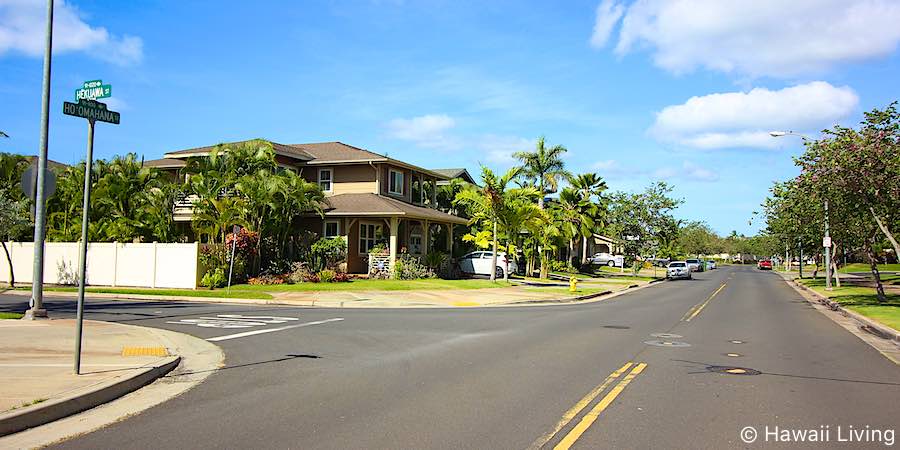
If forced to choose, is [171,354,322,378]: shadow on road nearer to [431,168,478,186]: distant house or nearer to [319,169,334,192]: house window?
[319,169,334,192]: house window

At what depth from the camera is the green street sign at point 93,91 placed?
930 centimetres

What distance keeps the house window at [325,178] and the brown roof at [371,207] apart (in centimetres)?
149

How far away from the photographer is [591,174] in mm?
58656

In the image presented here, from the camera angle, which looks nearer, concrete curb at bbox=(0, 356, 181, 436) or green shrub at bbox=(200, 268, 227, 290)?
concrete curb at bbox=(0, 356, 181, 436)

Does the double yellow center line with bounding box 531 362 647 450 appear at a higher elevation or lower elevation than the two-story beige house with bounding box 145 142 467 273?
lower

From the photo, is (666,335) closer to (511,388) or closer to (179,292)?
(511,388)

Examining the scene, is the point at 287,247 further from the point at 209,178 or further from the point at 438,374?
the point at 438,374

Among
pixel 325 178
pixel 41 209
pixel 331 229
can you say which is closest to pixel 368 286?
pixel 331 229

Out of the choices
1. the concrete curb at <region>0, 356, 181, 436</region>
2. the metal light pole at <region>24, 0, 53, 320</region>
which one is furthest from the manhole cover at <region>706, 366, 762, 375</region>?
the metal light pole at <region>24, 0, 53, 320</region>

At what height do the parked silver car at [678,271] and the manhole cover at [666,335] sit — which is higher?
the parked silver car at [678,271]

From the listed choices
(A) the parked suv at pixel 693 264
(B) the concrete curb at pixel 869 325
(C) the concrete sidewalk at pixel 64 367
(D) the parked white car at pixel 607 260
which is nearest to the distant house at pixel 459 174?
(A) the parked suv at pixel 693 264

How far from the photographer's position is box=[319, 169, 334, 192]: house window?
38125 mm

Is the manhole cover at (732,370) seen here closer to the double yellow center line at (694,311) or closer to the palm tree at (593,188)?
the double yellow center line at (694,311)

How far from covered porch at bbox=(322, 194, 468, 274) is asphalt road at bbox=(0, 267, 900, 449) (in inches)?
634
